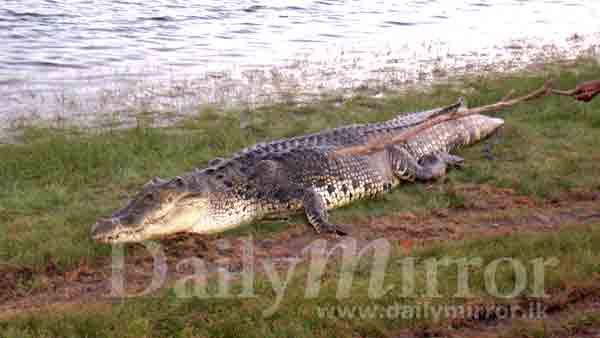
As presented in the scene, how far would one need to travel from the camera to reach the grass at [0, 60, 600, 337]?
4.10 m

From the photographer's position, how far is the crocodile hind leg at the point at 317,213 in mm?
5938

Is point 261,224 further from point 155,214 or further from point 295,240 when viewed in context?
point 155,214

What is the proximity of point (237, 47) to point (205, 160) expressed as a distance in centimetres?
699

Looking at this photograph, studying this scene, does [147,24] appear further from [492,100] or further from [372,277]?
[372,277]

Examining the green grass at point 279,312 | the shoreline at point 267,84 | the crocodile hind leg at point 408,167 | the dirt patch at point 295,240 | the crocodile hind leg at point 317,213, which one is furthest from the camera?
the shoreline at point 267,84

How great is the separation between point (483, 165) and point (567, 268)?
3051mm

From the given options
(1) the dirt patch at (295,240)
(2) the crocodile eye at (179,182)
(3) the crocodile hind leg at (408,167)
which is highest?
(2) the crocodile eye at (179,182)

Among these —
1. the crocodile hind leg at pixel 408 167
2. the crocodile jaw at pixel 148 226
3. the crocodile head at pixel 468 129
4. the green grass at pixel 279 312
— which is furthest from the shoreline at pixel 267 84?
the green grass at pixel 279 312

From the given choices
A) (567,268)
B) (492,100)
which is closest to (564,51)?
(492,100)

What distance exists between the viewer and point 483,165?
760 cm

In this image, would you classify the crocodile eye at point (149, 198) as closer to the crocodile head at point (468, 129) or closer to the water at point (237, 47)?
the crocodile head at point (468, 129)

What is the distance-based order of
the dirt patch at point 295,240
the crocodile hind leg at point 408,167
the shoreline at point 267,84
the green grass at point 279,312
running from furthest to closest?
1. the shoreline at point 267,84
2. the crocodile hind leg at point 408,167
3. the dirt patch at point 295,240
4. the green grass at point 279,312

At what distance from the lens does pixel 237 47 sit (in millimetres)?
14273

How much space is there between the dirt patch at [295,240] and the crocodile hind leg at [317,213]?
0.10m
